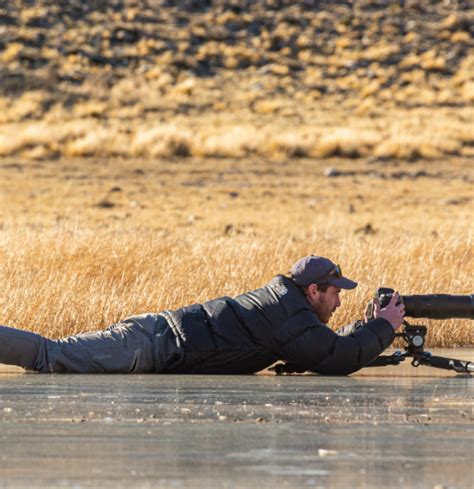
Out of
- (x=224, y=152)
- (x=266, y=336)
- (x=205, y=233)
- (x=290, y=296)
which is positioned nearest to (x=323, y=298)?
(x=290, y=296)

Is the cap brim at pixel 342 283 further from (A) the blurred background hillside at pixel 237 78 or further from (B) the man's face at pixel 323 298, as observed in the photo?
(A) the blurred background hillside at pixel 237 78

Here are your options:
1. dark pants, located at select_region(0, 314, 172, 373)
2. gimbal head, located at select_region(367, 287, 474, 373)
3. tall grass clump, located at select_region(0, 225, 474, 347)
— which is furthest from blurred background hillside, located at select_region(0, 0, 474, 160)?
dark pants, located at select_region(0, 314, 172, 373)

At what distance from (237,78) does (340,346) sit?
47.7m

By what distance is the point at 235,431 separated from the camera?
7867 millimetres

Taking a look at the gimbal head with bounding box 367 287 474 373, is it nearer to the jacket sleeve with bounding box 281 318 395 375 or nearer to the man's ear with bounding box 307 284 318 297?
the jacket sleeve with bounding box 281 318 395 375

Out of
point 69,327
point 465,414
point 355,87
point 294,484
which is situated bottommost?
point 355,87

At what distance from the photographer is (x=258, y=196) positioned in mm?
32031

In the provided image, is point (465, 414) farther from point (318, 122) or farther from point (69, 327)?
point (318, 122)

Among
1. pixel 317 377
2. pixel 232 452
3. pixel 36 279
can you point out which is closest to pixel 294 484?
pixel 232 452

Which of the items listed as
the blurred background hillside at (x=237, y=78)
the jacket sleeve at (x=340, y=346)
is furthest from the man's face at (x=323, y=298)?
the blurred background hillside at (x=237, y=78)

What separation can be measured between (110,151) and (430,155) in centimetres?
713

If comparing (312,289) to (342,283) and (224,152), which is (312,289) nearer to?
(342,283)

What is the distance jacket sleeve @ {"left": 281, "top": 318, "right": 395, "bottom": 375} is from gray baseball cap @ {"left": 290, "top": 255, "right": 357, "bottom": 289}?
0.26 meters

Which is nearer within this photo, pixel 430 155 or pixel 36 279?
pixel 36 279
